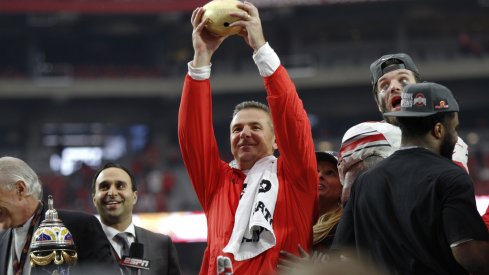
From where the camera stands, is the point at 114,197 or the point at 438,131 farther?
the point at 114,197

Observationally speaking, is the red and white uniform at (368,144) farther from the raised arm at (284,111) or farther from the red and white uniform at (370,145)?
the raised arm at (284,111)

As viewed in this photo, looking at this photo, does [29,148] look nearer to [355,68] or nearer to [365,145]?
[355,68]

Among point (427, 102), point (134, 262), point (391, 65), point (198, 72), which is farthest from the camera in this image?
point (134, 262)

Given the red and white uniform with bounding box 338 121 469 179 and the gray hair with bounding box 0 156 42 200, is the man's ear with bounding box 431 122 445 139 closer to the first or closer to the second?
the red and white uniform with bounding box 338 121 469 179

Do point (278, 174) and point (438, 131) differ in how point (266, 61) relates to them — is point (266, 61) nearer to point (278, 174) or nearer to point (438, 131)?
point (278, 174)

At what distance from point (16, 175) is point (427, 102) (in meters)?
1.69

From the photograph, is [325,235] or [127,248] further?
[127,248]

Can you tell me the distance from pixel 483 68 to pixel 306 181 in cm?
2088

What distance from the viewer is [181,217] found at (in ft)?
60.7

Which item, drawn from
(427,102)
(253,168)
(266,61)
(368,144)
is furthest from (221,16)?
(427,102)

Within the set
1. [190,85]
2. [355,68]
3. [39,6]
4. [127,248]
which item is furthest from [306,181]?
[39,6]

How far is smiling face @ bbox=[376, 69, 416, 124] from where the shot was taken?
353cm

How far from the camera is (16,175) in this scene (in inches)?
133

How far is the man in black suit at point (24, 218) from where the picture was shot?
3344 mm
